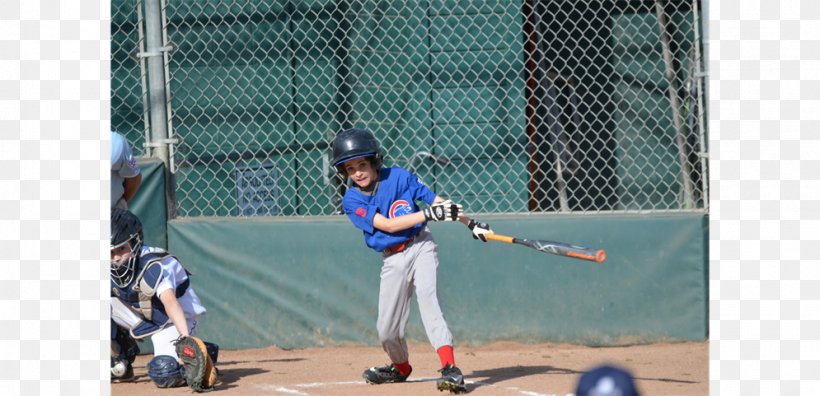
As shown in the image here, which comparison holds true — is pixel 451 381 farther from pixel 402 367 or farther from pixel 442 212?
pixel 442 212

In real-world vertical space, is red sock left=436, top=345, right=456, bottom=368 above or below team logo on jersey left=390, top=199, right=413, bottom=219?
below

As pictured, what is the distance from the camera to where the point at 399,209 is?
18.0ft

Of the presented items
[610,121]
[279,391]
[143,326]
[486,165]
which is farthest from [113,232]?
[610,121]

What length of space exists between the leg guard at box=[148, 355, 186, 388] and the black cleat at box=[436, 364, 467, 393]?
1.32 metres

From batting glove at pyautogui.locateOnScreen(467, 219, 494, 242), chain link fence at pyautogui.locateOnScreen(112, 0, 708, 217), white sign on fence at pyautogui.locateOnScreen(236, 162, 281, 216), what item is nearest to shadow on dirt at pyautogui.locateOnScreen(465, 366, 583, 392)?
batting glove at pyautogui.locateOnScreen(467, 219, 494, 242)

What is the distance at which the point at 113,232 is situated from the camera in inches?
217

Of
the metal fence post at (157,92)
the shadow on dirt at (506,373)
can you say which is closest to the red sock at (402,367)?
the shadow on dirt at (506,373)

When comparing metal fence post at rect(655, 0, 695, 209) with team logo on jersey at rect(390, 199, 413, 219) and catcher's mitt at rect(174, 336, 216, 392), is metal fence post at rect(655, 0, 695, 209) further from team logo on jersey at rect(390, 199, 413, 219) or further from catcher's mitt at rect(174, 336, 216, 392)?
catcher's mitt at rect(174, 336, 216, 392)

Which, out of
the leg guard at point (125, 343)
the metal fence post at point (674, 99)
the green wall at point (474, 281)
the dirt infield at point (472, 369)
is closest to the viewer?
the dirt infield at point (472, 369)

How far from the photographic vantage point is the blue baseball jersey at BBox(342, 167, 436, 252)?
545 centimetres

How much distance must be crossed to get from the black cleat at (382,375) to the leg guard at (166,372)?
2.99 ft

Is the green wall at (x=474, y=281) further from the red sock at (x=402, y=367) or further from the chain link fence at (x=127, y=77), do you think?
the red sock at (x=402, y=367)

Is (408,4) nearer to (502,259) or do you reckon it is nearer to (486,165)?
(486,165)

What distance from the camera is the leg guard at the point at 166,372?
5484mm
